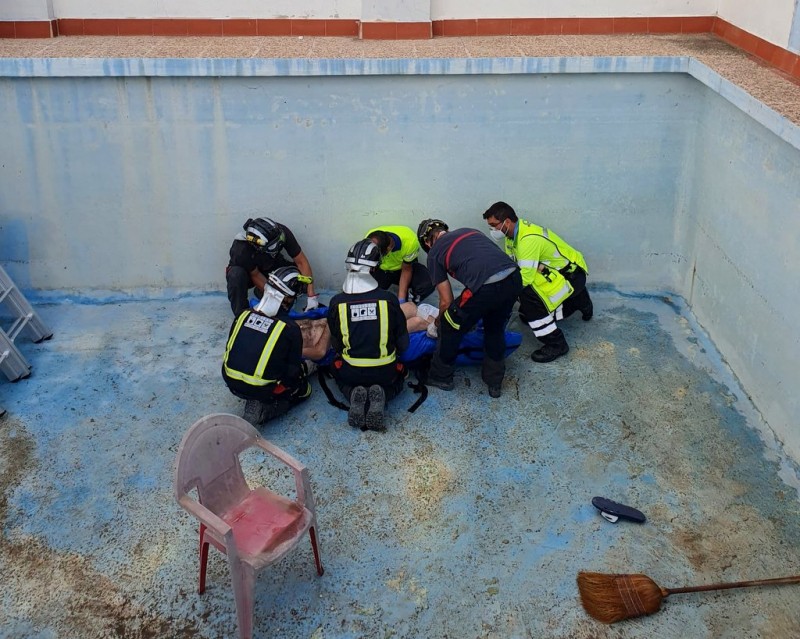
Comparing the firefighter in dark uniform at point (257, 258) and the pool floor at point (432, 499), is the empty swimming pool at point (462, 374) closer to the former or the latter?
the pool floor at point (432, 499)

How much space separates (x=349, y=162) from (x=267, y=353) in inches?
93.8

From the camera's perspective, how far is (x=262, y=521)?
14.4ft

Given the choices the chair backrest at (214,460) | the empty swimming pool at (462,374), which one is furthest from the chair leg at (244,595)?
the chair backrest at (214,460)

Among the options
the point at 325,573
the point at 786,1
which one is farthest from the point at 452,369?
the point at 786,1

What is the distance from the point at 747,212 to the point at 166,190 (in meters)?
4.89

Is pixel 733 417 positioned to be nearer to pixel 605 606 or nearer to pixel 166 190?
pixel 605 606

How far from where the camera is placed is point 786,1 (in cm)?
619

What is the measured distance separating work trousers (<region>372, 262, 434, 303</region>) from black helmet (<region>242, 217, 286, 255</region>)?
0.94m

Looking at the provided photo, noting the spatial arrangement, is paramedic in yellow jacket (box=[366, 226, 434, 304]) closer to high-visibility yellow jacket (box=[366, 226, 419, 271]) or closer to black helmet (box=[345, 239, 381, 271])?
high-visibility yellow jacket (box=[366, 226, 419, 271])

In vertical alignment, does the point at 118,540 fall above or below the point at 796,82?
below

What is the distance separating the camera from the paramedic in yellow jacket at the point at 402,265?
6.90 meters

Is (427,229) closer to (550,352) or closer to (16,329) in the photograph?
(550,352)

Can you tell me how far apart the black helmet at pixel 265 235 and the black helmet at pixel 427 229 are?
1204 mm

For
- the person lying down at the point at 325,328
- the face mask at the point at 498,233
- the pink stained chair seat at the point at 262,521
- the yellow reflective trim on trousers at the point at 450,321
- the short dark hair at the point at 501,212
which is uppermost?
the short dark hair at the point at 501,212
